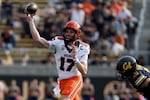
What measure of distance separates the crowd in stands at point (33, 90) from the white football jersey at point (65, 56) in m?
9.57

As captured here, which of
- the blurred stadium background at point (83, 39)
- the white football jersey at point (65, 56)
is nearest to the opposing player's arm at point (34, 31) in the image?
the white football jersey at point (65, 56)

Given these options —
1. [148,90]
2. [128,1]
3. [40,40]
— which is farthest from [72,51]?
[128,1]

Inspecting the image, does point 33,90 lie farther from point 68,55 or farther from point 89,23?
point 68,55

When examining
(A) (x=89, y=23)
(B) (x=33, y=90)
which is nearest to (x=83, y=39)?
(A) (x=89, y=23)

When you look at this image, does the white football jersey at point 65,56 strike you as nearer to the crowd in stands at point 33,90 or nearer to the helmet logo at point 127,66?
the helmet logo at point 127,66

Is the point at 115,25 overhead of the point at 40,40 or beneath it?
beneath

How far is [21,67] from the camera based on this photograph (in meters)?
25.7

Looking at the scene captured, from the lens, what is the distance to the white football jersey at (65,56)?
50.4 feet

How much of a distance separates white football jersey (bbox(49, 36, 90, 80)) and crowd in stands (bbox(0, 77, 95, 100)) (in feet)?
31.4

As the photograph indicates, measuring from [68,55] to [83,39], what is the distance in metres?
11.0

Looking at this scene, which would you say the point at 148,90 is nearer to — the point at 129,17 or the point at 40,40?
the point at 40,40

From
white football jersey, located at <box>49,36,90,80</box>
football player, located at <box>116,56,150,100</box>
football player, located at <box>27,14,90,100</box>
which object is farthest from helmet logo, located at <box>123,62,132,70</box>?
white football jersey, located at <box>49,36,90,80</box>

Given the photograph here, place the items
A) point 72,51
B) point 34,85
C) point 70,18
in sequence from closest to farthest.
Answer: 1. point 72,51
2. point 34,85
3. point 70,18

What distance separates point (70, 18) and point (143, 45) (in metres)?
3.05
